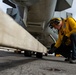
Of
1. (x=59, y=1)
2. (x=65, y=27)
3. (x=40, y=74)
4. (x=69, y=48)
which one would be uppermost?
(x=59, y=1)

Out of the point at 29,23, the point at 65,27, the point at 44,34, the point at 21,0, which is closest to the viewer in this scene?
the point at 21,0

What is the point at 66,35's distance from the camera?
5273mm

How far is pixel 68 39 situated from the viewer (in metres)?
5.50

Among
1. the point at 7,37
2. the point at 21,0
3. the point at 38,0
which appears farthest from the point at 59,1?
the point at 7,37

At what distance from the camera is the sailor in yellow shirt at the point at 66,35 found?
511 cm

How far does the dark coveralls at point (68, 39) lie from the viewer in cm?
511

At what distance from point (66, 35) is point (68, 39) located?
0.84 feet

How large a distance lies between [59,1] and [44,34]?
238 centimetres

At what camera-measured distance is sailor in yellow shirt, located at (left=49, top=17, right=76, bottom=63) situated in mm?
5105

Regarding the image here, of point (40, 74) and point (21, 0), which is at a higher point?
point (21, 0)

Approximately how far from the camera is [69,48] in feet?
18.9

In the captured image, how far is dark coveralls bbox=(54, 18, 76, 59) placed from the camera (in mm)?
5105

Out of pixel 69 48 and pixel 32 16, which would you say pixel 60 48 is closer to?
pixel 69 48

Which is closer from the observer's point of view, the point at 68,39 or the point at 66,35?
the point at 66,35
